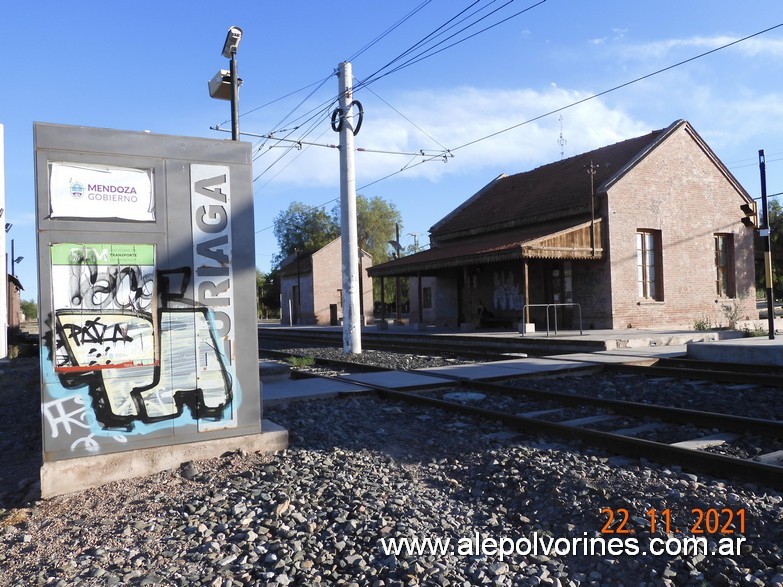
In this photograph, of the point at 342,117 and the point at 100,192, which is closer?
the point at 100,192

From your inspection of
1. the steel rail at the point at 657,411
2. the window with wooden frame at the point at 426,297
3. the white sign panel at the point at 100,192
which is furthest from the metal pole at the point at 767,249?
the window with wooden frame at the point at 426,297

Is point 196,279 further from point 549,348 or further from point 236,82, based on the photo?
point 549,348

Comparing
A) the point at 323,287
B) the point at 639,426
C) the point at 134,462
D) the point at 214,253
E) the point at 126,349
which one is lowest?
the point at 639,426

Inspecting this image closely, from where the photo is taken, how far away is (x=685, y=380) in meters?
10.8

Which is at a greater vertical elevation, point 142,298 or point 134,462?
point 142,298

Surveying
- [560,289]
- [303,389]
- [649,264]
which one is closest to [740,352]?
[303,389]

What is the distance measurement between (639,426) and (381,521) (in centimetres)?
431

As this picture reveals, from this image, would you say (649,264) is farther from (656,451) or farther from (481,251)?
(656,451)

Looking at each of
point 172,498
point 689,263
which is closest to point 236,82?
point 172,498

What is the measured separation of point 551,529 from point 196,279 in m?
3.71

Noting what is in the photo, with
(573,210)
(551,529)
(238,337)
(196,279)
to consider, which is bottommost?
(551,529)

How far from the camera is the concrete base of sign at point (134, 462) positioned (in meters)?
4.91

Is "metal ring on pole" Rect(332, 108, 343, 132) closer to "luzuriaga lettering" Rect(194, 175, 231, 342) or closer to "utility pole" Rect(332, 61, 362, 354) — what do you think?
"utility pole" Rect(332, 61, 362, 354)

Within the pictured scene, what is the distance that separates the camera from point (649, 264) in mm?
24219
